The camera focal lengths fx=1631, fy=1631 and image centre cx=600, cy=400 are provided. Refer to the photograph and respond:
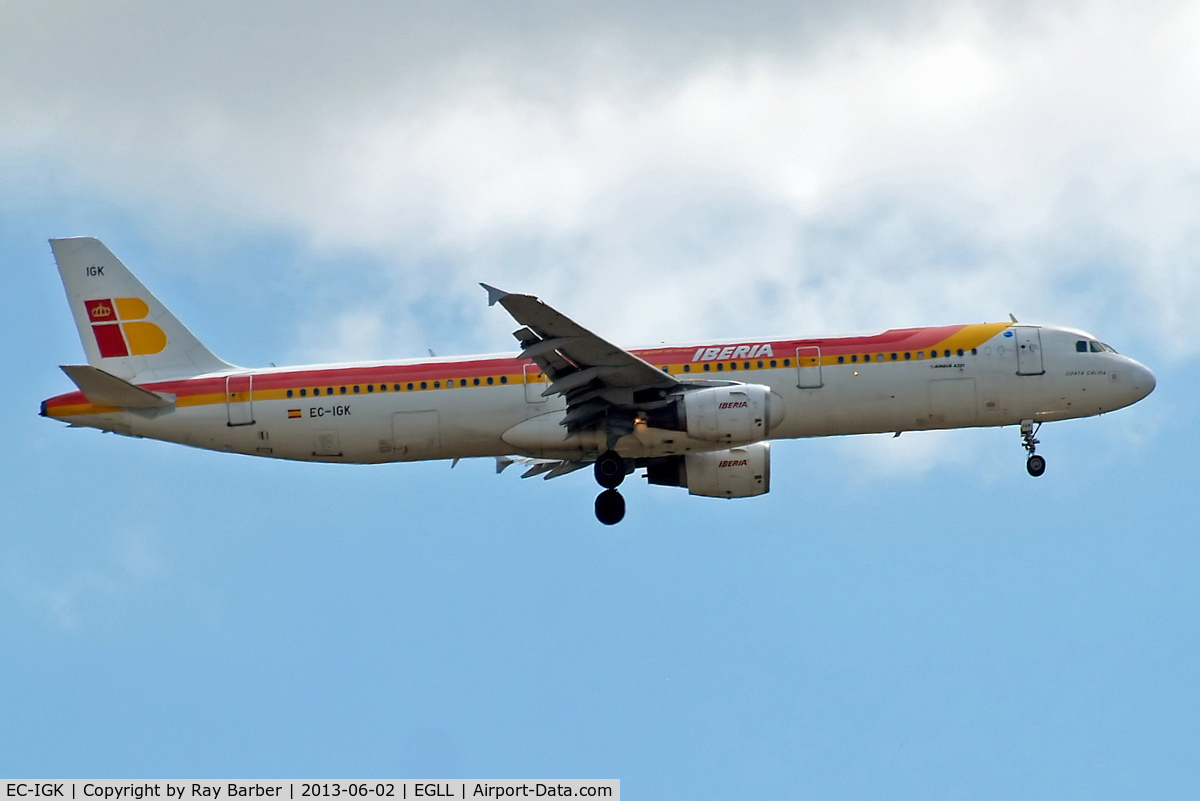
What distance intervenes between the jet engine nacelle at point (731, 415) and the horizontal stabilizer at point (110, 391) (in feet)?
46.8

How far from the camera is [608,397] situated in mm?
42219

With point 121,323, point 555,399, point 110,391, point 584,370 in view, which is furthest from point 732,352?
point 121,323

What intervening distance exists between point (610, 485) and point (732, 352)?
16.0 feet

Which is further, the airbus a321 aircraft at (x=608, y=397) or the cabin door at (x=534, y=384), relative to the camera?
the cabin door at (x=534, y=384)

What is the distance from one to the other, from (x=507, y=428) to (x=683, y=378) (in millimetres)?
4845

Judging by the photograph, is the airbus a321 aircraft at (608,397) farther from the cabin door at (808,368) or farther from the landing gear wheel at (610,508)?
the landing gear wheel at (610,508)

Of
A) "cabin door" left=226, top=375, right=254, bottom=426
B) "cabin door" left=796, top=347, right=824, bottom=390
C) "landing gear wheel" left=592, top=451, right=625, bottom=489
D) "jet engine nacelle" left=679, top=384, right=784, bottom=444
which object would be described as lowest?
"landing gear wheel" left=592, top=451, right=625, bottom=489

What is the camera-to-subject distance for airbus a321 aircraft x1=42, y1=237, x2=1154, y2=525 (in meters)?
42.9

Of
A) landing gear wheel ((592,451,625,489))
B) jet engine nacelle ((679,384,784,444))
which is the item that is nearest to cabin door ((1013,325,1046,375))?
jet engine nacelle ((679,384,784,444))

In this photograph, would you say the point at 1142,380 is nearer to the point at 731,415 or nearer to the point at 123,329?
the point at 731,415

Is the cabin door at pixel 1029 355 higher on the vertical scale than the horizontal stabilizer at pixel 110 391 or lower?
higher

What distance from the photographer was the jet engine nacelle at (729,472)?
46.1 meters

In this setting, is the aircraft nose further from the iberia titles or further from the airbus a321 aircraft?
the iberia titles

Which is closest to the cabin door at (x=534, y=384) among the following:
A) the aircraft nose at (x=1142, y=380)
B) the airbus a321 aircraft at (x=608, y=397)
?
the airbus a321 aircraft at (x=608, y=397)
